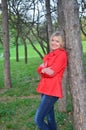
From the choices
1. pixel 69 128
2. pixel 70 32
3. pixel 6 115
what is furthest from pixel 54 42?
pixel 6 115

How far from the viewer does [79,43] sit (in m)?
5.66

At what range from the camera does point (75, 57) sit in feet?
18.5

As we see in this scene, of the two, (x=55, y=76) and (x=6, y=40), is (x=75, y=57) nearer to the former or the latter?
(x=55, y=76)

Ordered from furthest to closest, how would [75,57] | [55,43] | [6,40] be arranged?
1. [6,40]
2. [75,57]
3. [55,43]

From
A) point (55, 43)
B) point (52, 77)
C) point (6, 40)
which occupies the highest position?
point (55, 43)

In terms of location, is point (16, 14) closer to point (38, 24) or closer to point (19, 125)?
point (38, 24)

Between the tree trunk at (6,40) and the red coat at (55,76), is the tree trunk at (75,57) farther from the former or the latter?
the tree trunk at (6,40)

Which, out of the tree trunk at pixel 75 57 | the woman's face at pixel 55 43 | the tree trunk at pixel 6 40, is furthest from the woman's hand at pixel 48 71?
the tree trunk at pixel 6 40

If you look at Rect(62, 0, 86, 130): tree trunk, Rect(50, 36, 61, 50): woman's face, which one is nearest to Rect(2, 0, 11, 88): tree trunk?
Rect(62, 0, 86, 130): tree trunk

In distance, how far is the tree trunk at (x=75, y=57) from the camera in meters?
5.62

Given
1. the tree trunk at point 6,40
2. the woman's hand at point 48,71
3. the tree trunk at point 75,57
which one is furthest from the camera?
the tree trunk at point 6,40

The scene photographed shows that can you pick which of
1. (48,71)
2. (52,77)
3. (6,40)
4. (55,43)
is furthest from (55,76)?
(6,40)

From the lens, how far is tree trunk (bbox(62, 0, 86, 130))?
18.4 ft

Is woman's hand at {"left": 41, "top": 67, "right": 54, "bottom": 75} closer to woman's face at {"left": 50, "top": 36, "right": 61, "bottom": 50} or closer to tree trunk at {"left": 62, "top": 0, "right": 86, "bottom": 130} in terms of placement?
woman's face at {"left": 50, "top": 36, "right": 61, "bottom": 50}
